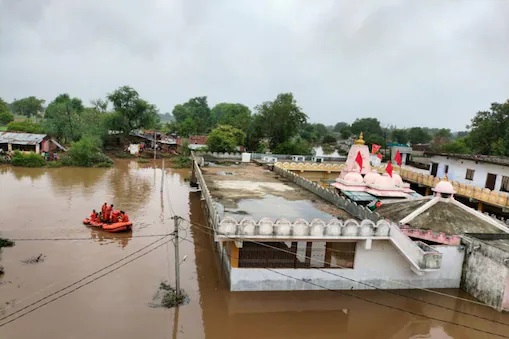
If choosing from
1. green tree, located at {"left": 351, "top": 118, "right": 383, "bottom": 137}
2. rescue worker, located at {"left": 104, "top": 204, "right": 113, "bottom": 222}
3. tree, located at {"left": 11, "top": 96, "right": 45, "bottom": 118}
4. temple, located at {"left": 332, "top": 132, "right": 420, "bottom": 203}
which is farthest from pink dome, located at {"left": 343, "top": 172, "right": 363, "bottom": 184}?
tree, located at {"left": 11, "top": 96, "right": 45, "bottom": 118}

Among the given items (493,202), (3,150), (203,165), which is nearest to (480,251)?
(493,202)

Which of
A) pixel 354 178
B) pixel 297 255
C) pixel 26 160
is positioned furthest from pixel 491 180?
pixel 26 160

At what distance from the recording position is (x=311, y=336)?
502 inches

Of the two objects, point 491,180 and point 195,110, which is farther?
point 195,110

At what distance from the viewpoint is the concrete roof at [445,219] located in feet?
55.1

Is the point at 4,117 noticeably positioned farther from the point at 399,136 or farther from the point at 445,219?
the point at 399,136

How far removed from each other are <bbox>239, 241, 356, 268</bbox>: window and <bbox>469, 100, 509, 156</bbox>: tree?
104 feet

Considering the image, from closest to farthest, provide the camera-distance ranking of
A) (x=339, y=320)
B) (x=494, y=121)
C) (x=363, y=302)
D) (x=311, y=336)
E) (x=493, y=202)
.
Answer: (x=311, y=336), (x=339, y=320), (x=363, y=302), (x=493, y=202), (x=494, y=121)

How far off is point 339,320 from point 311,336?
1.61 meters

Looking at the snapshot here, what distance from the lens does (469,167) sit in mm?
29062

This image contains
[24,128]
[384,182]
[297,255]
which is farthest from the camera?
[24,128]

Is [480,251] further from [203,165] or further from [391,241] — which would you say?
[203,165]

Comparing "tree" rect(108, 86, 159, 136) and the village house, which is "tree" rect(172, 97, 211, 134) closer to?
"tree" rect(108, 86, 159, 136)

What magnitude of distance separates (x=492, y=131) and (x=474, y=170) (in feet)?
51.9
